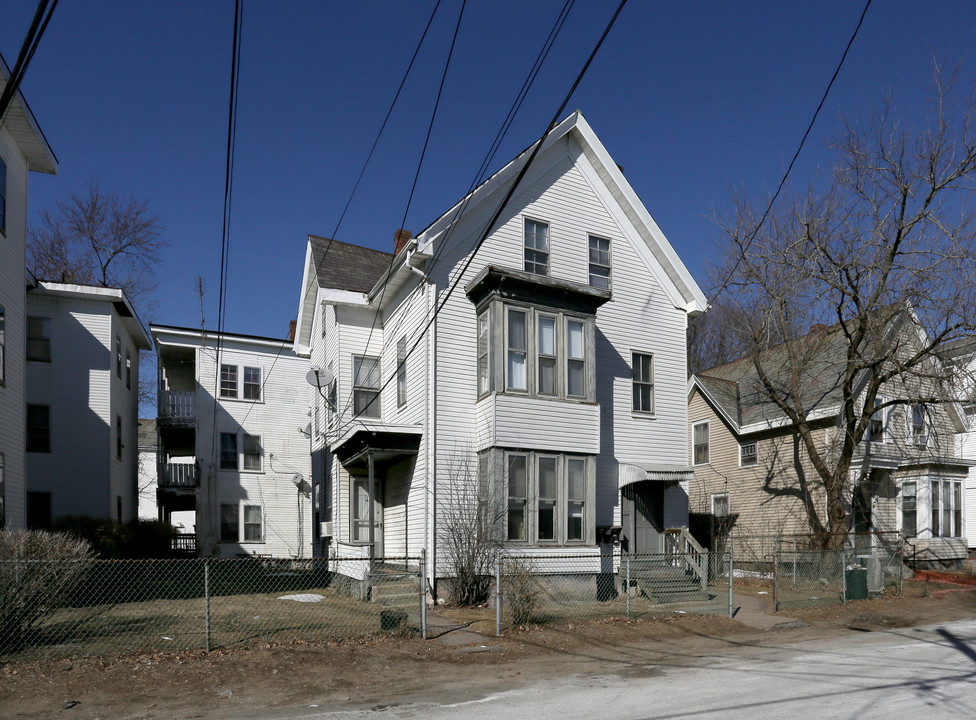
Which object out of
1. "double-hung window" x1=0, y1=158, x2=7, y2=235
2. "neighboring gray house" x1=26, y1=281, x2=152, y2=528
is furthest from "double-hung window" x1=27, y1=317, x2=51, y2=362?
"double-hung window" x1=0, y1=158, x2=7, y2=235

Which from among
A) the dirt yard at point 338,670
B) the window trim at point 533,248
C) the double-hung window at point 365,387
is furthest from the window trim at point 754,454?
the double-hung window at point 365,387

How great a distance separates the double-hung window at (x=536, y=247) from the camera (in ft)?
60.8

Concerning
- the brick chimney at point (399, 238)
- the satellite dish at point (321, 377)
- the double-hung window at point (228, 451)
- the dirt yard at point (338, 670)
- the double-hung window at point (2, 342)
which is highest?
the brick chimney at point (399, 238)

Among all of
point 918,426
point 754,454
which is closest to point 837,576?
point 754,454

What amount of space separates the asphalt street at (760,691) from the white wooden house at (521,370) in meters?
5.39

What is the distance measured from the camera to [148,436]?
49.0 metres

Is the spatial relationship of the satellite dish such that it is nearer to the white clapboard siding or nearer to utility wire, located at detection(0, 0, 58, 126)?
the white clapboard siding

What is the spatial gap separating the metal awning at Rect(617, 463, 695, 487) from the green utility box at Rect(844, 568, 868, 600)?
13.2 feet

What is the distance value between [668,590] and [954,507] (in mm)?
13765

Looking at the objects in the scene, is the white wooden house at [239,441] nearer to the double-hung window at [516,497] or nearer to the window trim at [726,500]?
the window trim at [726,500]

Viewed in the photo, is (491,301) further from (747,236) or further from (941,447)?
(941,447)

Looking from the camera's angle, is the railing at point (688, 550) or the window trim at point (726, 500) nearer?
the railing at point (688, 550)

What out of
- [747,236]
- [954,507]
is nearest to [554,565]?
[747,236]

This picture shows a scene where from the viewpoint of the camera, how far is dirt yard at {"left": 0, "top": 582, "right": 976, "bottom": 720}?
8.70 m
